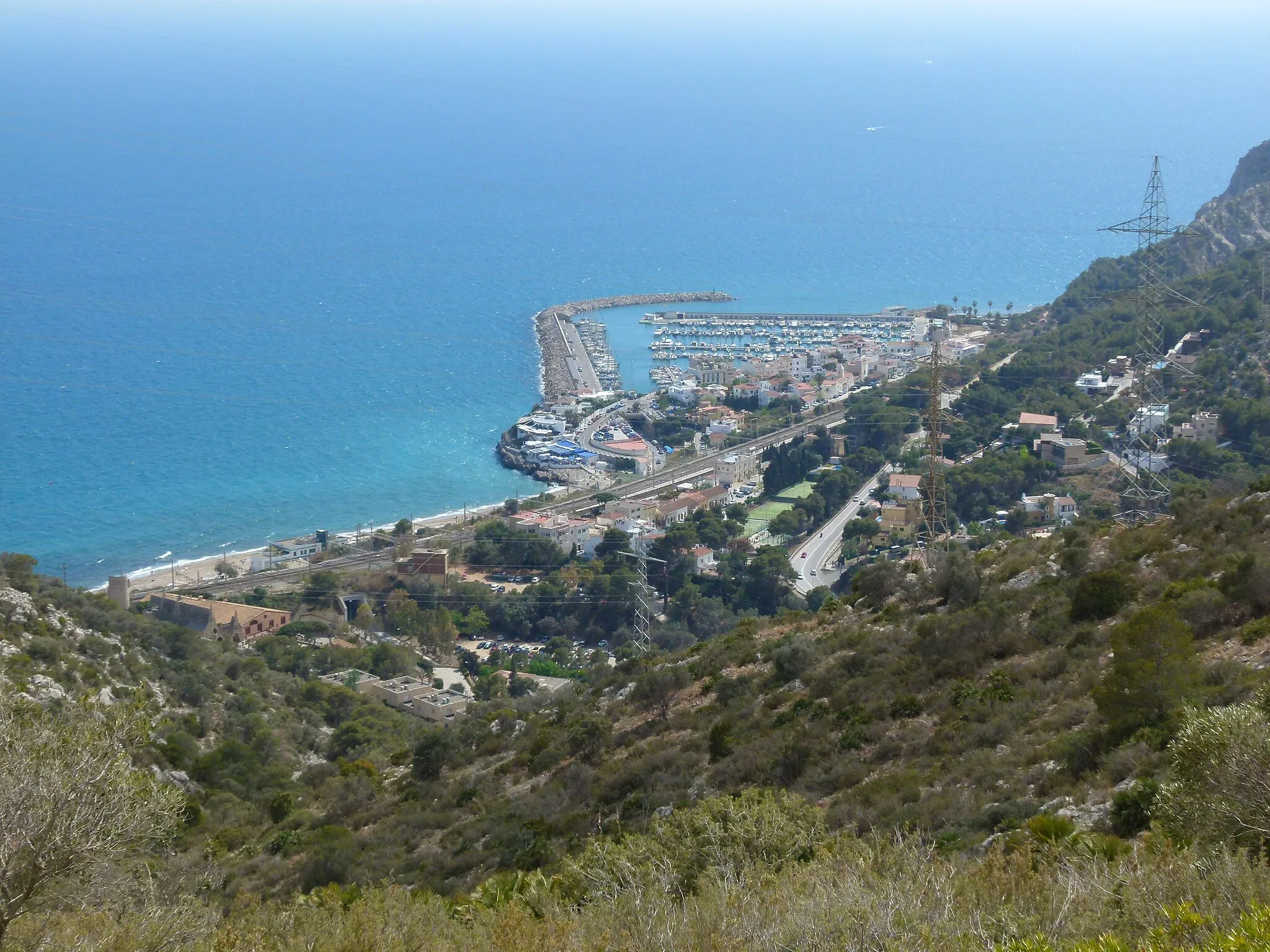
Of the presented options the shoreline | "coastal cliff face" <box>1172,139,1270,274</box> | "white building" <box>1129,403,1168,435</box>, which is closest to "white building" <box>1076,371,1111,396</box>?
"white building" <box>1129,403,1168,435</box>

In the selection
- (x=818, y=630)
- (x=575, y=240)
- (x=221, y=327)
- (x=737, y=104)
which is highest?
(x=737, y=104)

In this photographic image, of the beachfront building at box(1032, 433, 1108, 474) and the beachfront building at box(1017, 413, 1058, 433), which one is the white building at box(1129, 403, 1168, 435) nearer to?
the beachfront building at box(1032, 433, 1108, 474)

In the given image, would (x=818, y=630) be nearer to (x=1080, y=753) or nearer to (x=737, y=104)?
Answer: (x=1080, y=753)

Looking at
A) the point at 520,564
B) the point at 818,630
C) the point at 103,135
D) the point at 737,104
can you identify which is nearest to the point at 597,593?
the point at 520,564

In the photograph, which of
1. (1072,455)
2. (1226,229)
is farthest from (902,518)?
(1226,229)

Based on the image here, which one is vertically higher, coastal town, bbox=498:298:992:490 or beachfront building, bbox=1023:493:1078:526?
coastal town, bbox=498:298:992:490

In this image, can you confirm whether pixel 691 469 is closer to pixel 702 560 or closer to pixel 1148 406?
pixel 702 560

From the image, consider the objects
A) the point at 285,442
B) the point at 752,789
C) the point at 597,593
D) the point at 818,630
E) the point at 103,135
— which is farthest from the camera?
the point at 103,135
